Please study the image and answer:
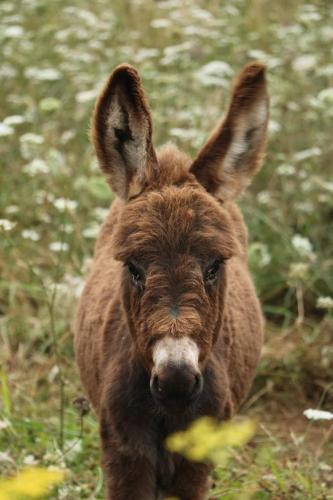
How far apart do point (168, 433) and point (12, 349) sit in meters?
3.15

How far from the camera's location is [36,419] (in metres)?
5.36

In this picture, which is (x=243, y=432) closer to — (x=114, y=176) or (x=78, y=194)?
(x=114, y=176)

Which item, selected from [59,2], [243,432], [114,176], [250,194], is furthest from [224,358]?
[59,2]

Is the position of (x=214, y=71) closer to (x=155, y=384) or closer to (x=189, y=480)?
(x=189, y=480)

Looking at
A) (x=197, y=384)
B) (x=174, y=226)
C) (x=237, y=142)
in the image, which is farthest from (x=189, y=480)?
(x=237, y=142)

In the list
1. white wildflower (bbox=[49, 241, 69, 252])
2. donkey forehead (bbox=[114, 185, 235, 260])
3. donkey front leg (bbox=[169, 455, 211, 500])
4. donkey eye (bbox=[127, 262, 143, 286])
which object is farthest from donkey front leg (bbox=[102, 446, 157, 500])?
white wildflower (bbox=[49, 241, 69, 252])

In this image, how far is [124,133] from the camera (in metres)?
3.85

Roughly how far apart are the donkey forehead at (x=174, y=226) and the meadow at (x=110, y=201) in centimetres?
98

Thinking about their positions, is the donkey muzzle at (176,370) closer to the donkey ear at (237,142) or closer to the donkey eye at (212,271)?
the donkey eye at (212,271)

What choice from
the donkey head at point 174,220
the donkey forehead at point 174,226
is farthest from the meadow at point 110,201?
the donkey forehead at point 174,226

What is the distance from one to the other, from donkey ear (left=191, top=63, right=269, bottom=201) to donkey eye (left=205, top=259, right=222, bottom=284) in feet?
1.41

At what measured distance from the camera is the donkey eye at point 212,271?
3463 mm

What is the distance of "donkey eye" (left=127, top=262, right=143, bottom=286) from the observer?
3477 millimetres

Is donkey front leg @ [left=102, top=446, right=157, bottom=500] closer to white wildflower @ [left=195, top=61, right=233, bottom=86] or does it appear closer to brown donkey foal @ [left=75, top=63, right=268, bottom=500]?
brown donkey foal @ [left=75, top=63, right=268, bottom=500]
